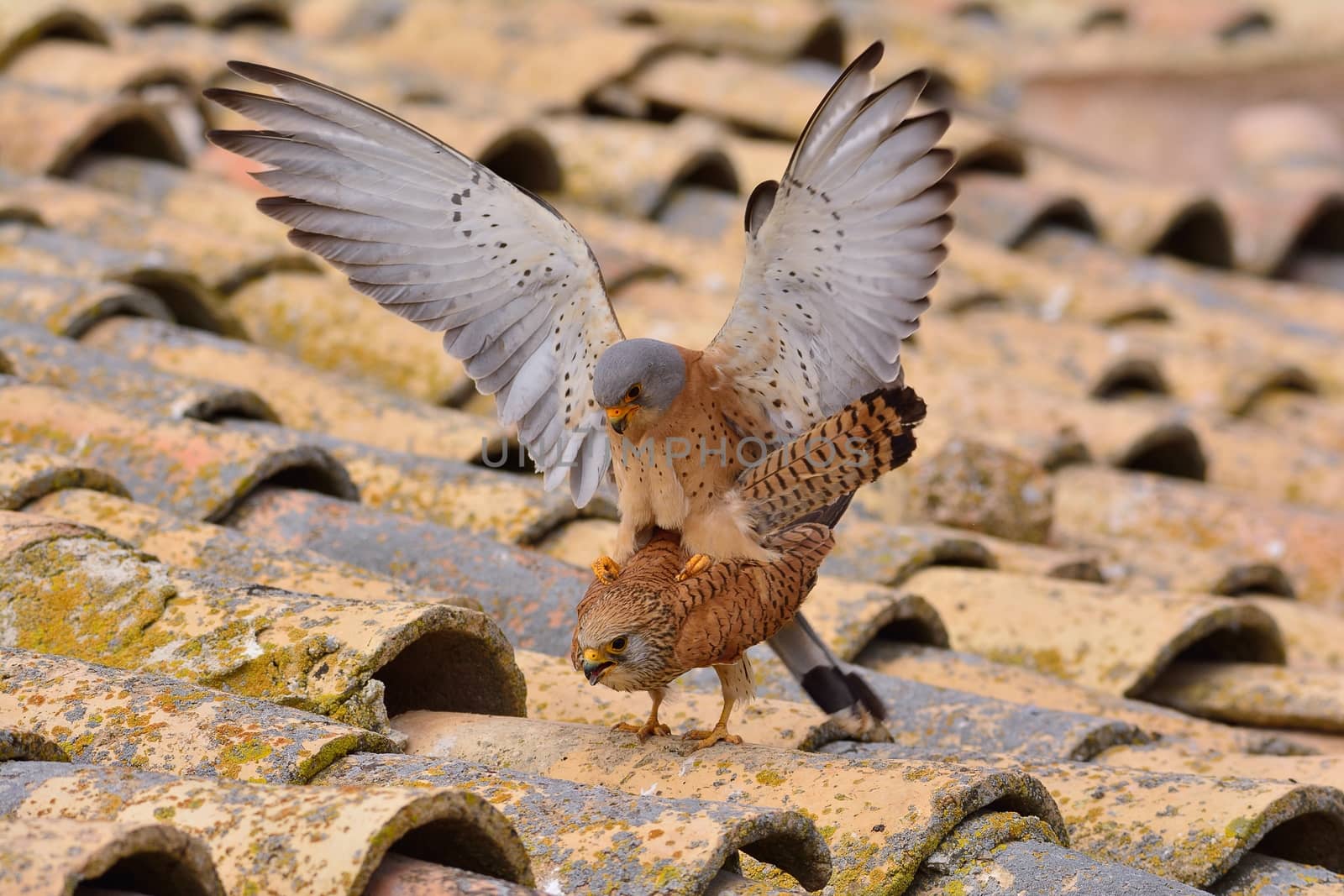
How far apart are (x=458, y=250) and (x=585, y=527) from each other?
0.72 meters

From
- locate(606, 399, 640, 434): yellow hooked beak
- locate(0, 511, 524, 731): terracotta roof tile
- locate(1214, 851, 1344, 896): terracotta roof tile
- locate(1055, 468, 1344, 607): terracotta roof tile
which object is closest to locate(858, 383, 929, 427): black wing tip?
locate(606, 399, 640, 434): yellow hooked beak

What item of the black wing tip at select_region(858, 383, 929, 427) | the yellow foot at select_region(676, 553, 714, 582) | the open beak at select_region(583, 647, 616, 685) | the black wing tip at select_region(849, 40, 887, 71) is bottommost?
the open beak at select_region(583, 647, 616, 685)

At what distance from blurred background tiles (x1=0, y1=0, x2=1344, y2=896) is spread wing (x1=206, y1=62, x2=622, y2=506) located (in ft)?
0.98

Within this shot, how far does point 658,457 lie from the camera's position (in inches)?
116

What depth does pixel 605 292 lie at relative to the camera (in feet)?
10.5

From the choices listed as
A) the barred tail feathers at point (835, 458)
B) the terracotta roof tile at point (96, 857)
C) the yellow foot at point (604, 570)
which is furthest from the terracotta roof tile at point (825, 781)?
the terracotta roof tile at point (96, 857)

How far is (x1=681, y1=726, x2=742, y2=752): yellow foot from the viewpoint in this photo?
8.84 ft

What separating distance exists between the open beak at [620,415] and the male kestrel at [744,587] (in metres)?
0.22

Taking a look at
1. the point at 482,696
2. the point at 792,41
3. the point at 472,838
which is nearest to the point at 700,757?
the point at 482,696

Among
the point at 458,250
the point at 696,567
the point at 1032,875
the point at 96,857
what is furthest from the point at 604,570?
the point at 96,857

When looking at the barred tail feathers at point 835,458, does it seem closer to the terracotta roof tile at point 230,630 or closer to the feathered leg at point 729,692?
the feathered leg at point 729,692

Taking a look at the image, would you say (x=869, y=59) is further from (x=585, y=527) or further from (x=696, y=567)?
(x=585, y=527)

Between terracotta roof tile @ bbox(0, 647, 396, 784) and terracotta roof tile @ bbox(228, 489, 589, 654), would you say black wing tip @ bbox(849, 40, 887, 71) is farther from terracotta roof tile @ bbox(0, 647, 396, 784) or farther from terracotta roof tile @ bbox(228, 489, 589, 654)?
terracotta roof tile @ bbox(0, 647, 396, 784)

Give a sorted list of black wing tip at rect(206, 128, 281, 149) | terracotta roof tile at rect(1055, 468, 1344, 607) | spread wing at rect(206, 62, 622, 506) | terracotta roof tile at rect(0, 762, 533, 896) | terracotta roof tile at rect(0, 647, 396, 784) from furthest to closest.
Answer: terracotta roof tile at rect(1055, 468, 1344, 607)
spread wing at rect(206, 62, 622, 506)
black wing tip at rect(206, 128, 281, 149)
terracotta roof tile at rect(0, 647, 396, 784)
terracotta roof tile at rect(0, 762, 533, 896)
